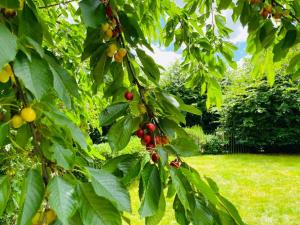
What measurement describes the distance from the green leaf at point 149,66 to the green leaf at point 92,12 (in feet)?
0.80

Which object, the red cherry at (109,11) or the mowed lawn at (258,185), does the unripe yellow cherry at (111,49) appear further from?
the mowed lawn at (258,185)

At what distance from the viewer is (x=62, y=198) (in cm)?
66

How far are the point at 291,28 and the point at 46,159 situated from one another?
1.07 m

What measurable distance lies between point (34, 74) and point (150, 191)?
36 cm

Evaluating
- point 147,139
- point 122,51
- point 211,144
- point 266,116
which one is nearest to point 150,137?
point 147,139

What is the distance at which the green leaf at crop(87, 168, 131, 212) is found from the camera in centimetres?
69

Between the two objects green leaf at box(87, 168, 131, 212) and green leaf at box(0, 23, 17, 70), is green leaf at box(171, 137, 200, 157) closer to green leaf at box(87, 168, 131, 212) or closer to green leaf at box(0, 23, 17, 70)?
green leaf at box(87, 168, 131, 212)

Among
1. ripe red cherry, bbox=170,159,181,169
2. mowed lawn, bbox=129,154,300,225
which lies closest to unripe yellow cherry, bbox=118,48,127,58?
ripe red cherry, bbox=170,159,181,169

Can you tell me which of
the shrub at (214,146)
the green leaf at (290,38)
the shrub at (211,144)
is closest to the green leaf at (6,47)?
the green leaf at (290,38)

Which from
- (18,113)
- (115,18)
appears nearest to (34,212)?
(18,113)

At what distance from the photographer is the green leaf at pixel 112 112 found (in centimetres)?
110

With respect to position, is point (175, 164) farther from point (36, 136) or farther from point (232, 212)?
point (36, 136)

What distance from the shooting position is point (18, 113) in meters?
0.81

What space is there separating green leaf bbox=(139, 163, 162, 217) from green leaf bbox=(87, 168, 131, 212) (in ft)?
0.41
